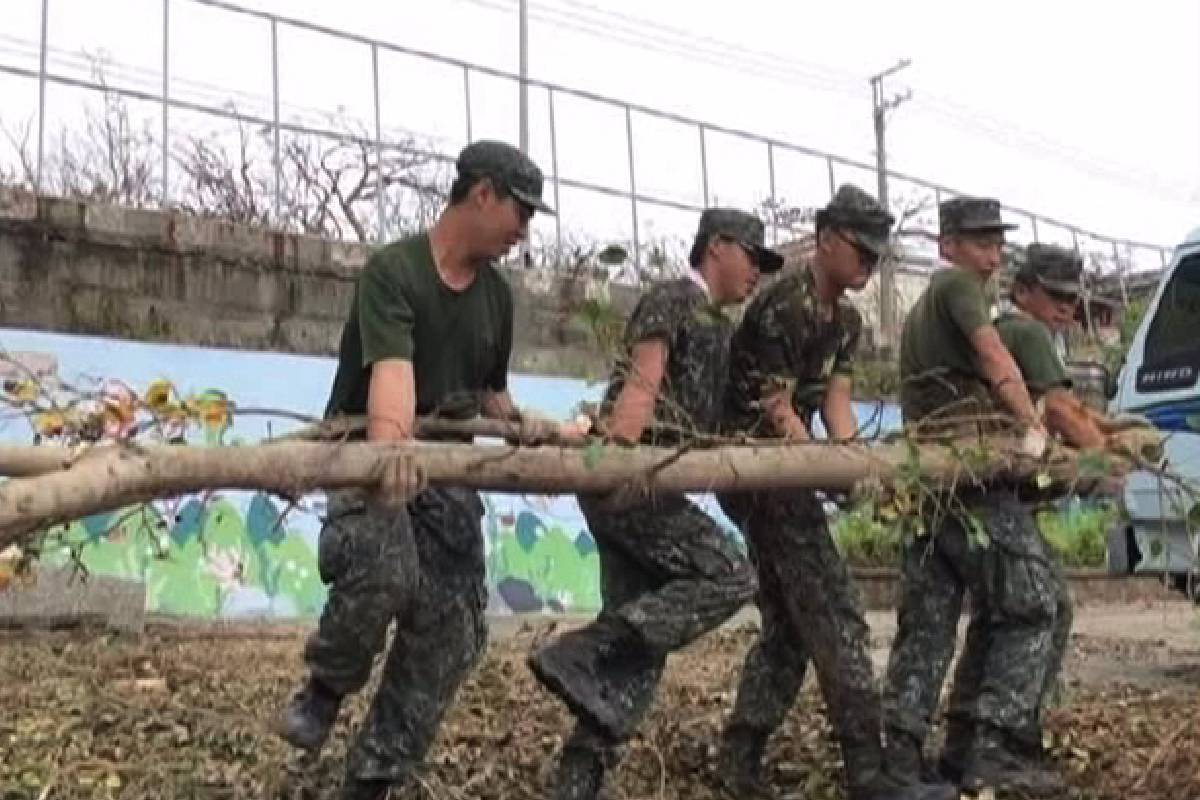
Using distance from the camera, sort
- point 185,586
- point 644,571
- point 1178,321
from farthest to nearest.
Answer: point 185,586 → point 1178,321 → point 644,571

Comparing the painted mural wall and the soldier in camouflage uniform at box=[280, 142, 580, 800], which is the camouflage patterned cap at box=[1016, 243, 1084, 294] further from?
the painted mural wall

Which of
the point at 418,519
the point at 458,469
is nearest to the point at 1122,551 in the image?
the point at 418,519

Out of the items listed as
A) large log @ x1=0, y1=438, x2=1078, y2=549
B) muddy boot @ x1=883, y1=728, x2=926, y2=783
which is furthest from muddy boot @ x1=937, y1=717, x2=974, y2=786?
large log @ x1=0, y1=438, x2=1078, y2=549

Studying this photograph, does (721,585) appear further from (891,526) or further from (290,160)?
(290,160)

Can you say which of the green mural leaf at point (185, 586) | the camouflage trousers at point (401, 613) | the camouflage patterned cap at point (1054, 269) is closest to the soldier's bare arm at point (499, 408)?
the camouflage trousers at point (401, 613)

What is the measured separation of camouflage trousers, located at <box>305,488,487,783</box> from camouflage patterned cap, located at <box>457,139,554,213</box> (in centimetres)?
79

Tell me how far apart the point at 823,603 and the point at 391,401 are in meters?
1.50

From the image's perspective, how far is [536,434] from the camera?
4297 mm

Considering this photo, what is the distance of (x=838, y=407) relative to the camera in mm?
5191

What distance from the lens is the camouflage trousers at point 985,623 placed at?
5035 millimetres

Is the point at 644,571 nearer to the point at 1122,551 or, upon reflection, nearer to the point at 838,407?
the point at 838,407

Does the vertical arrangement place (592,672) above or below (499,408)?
below

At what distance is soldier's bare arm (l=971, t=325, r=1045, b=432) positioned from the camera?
16.2 ft

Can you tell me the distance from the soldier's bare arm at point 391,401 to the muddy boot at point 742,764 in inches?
62.9
